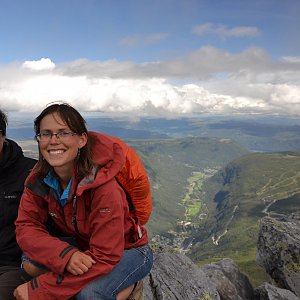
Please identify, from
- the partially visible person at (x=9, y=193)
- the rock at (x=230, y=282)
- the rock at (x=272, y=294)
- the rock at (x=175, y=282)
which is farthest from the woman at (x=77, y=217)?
the rock at (x=272, y=294)

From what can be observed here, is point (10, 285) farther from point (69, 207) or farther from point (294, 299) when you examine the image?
point (294, 299)

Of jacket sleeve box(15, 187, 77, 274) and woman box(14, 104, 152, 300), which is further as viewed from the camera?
jacket sleeve box(15, 187, 77, 274)

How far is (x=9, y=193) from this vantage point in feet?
29.7

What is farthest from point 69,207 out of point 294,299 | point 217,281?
point 294,299

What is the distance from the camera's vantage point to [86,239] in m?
7.11

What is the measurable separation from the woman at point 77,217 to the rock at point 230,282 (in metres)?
Answer: 11.7

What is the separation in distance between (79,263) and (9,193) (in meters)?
4.02

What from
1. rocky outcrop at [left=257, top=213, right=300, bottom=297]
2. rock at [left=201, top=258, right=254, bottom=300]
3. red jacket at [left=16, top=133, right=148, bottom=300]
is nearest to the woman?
red jacket at [left=16, top=133, right=148, bottom=300]

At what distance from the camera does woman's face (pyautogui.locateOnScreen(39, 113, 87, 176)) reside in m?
6.63

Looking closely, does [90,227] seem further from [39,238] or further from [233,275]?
[233,275]

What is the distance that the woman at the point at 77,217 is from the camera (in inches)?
247

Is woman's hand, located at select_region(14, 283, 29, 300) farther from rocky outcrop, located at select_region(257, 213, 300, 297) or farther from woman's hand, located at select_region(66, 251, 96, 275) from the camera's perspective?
rocky outcrop, located at select_region(257, 213, 300, 297)

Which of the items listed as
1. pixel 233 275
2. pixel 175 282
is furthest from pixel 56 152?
pixel 233 275

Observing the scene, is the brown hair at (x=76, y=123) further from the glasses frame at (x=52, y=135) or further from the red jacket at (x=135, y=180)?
the red jacket at (x=135, y=180)
